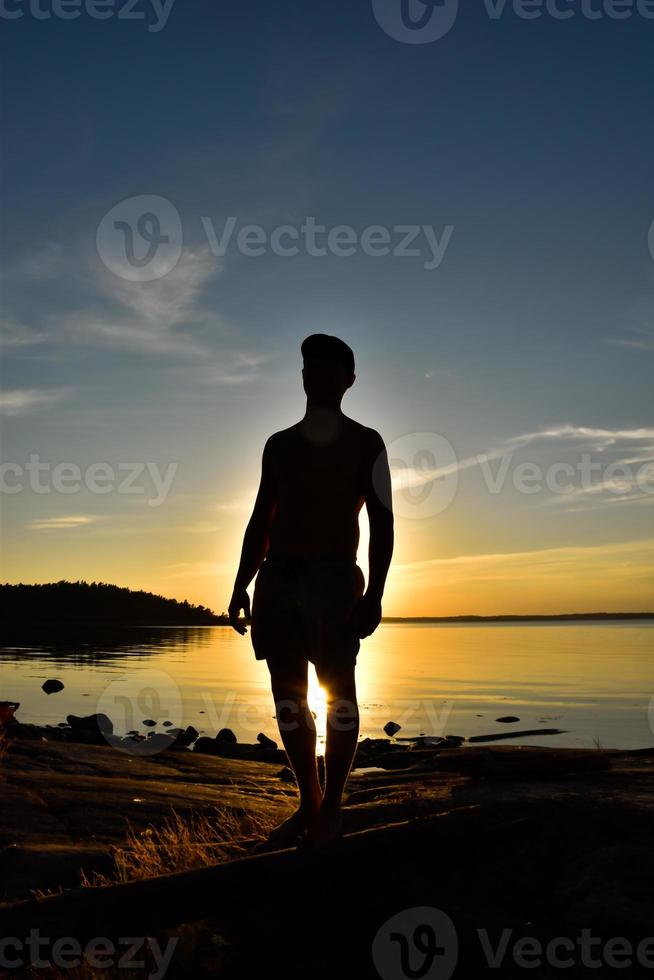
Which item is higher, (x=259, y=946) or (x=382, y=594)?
(x=382, y=594)

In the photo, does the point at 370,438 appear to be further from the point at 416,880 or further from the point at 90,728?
the point at 90,728

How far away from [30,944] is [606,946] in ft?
9.33

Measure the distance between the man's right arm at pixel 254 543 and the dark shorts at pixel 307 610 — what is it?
1.19 feet

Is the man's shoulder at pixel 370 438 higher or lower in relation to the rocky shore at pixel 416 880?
higher

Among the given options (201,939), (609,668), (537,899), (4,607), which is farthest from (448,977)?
(4,607)

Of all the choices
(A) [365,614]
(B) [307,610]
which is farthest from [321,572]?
(A) [365,614]

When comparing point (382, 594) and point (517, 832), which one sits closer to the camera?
point (517, 832)

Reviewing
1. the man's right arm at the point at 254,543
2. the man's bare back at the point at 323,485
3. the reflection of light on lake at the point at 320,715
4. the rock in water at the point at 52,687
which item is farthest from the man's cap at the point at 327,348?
the rock in water at the point at 52,687

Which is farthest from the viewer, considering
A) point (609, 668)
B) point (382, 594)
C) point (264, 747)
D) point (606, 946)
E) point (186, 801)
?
point (609, 668)

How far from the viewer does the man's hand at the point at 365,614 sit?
493cm

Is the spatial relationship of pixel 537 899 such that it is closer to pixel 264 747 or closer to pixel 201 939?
pixel 201 939

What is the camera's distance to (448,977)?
12.6 ft

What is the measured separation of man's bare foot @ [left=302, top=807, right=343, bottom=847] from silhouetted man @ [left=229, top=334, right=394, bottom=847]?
0.03 ft

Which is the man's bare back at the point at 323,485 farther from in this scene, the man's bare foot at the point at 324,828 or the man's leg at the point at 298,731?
the man's bare foot at the point at 324,828
